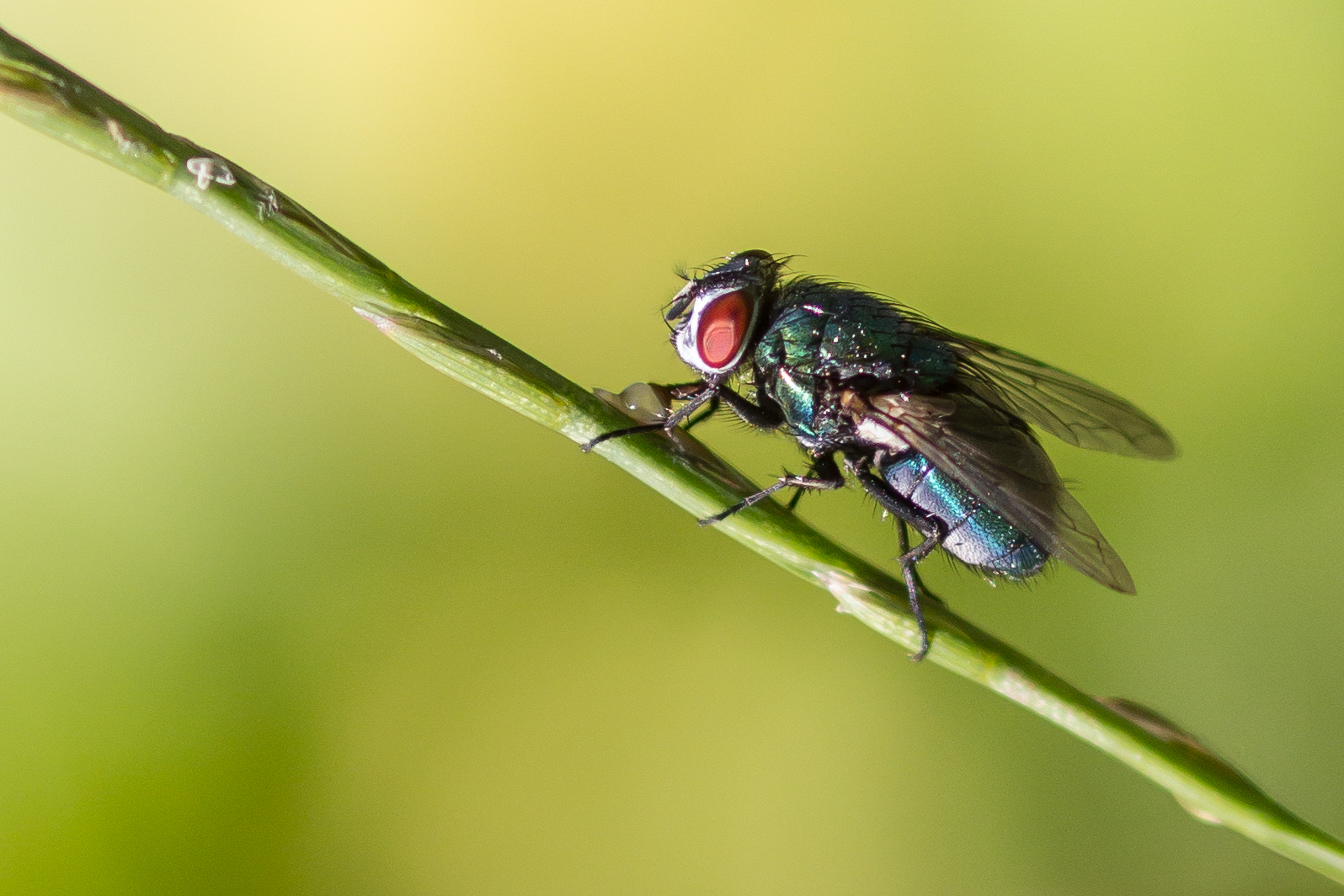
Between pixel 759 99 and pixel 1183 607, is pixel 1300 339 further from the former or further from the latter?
pixel 759 99

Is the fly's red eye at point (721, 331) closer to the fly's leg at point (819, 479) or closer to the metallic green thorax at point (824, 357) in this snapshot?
the metallic green thorax at point (824, 357)

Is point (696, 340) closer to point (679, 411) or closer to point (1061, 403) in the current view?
point (679, 411)

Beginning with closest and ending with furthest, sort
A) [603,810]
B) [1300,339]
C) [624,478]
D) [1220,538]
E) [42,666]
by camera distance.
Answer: [42,666], [603,810], [624,478], [1220,538], [1300,339]

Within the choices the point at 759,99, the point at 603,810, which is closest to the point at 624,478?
the point at 603,810

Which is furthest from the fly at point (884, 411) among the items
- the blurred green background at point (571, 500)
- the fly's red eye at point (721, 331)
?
the blurred green background at point (571, 500)

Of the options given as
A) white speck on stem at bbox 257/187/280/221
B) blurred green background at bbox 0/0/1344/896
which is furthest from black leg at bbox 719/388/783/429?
white speck on stem at bbox 257/187/280/221

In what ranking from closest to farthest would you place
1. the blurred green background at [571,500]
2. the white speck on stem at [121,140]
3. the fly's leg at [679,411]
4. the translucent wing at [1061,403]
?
the white speck on stem at [121,140] < the fly's leg at [679,411] < the translucent wing at [1061,403] < the blurred green background at [571,500]
